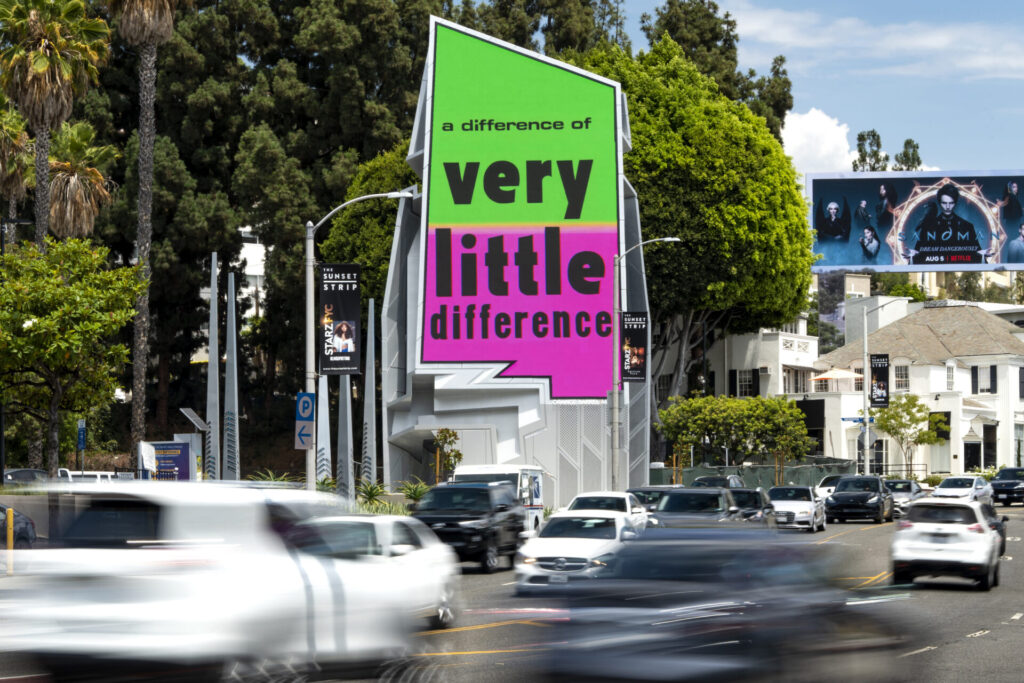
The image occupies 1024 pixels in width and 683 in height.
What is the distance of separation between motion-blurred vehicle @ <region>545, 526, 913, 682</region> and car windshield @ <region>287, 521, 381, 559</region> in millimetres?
2554

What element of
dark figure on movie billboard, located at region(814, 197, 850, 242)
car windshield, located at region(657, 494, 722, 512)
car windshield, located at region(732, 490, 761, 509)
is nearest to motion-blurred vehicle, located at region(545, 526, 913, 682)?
car windshield, located at region(657, 494, 722, 512)

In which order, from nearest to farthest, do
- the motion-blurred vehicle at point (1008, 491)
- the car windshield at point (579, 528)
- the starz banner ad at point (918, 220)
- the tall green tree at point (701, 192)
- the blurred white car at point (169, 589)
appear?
the blurred white car at point (169, 589) → the car windshield at point (579, 528) → the motion-blurred vehicle at point (1008, 491) → the tall green tree at point (701, 192) → the starz banner ad at point (918, 220)

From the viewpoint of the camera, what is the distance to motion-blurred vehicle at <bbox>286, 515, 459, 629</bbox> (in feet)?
37.0

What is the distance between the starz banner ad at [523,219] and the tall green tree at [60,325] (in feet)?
50.4

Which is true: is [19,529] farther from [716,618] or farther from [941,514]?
[716,618]

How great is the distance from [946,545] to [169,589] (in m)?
15.5

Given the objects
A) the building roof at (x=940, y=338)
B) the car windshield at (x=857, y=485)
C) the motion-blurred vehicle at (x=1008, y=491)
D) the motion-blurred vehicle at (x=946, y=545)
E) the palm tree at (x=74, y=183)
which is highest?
Answer: the palm tree at (x=74, y=183)

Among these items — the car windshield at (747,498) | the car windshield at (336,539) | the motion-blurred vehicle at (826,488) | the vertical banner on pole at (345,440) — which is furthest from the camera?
the motion-blurred vehicle at (826,488)

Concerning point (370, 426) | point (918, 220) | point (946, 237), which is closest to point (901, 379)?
point (946, 237)

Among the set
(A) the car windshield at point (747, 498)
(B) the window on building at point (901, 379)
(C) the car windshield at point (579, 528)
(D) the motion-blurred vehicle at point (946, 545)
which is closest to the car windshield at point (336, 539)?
(C) the car windshield at point (579, 528)

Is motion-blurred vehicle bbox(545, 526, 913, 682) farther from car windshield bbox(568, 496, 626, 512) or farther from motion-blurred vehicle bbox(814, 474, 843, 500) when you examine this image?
motion-blurred vehicle bbox(814, 474, 843, 500)

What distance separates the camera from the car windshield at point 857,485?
1738 inches

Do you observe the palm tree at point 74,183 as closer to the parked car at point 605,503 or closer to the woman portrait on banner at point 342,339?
the woman portrait on banner at point 342,339

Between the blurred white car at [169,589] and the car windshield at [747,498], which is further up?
the blurred white car at [169,589]
